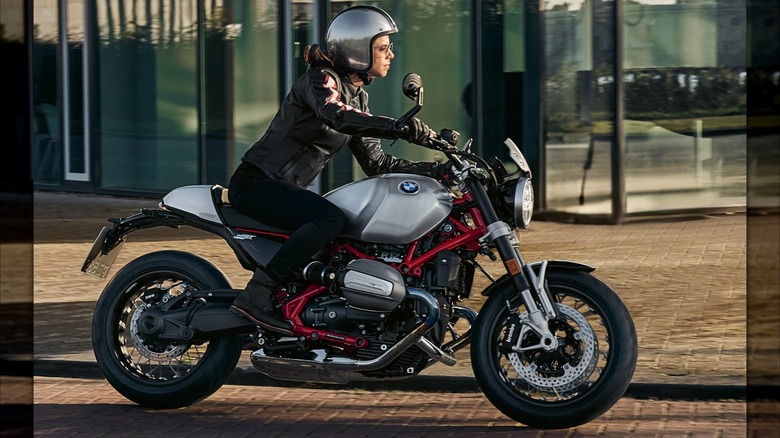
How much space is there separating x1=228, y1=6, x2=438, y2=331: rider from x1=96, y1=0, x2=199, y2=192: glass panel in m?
10.8

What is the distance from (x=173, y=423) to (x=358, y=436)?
Result: 79cm

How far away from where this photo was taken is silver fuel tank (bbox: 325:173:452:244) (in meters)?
5.34

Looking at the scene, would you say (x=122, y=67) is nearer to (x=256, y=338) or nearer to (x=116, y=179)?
(x=116, y=179)

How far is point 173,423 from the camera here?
5.46 metres

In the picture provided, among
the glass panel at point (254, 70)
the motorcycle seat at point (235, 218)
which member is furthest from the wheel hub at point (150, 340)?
the glass panel at point (254, 70)

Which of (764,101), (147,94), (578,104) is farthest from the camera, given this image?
(147,94)

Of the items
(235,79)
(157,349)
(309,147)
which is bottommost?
(157,349)

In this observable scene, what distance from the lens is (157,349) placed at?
5.70m

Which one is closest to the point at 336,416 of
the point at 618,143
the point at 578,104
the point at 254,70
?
the point at 618,143

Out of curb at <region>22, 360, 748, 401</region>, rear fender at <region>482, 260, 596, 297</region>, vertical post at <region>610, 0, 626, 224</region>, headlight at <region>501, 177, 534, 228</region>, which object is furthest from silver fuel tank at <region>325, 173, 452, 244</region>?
vertical post at <region>610, 0, 626, 224</region>

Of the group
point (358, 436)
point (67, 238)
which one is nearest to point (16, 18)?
point (358, 436)

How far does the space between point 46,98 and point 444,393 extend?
42.5 ft

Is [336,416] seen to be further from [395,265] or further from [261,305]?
[395,265]

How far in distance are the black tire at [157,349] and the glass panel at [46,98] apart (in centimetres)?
1223
